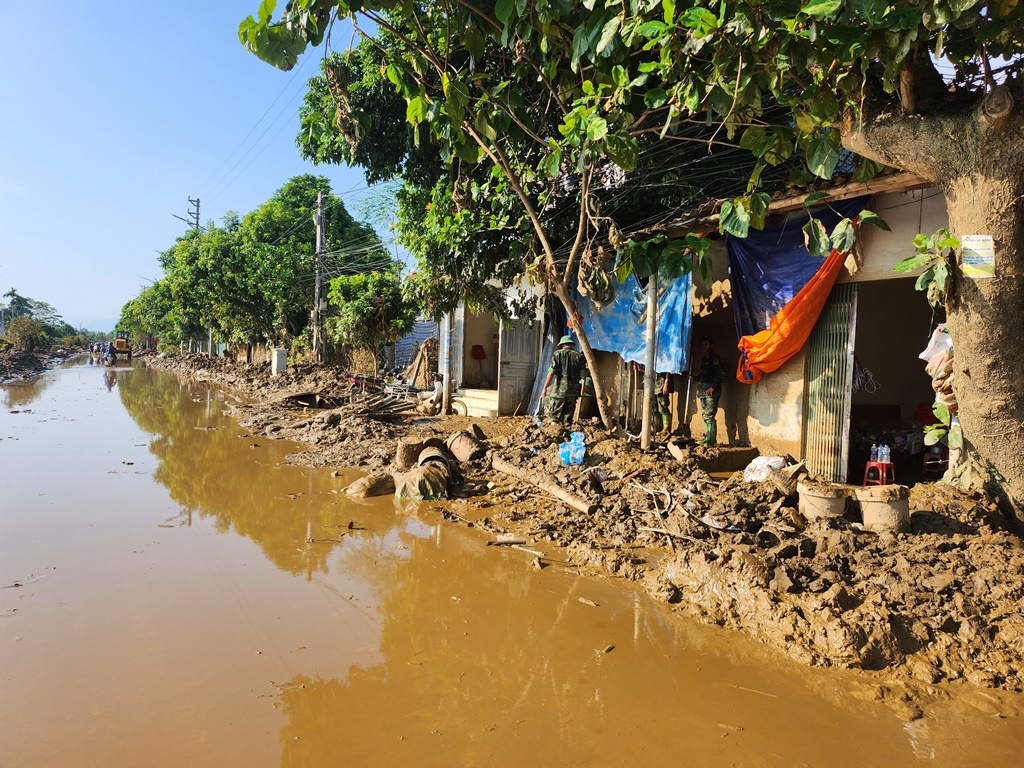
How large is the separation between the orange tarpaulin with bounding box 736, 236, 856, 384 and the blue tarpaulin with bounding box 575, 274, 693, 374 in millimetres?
1053

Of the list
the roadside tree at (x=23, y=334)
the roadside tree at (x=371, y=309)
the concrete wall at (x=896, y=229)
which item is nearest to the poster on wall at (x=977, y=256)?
the concrete wall at (x=896, y=229)

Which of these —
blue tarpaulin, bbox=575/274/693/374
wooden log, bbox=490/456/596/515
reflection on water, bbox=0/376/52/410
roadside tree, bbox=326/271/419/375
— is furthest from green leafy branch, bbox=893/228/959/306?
reflection on water, bbox=0/376/52/410

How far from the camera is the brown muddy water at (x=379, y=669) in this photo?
281cm

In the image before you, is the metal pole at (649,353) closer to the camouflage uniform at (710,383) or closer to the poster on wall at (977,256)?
the camouflage uniform at (710,383)

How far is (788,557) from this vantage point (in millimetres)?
4594

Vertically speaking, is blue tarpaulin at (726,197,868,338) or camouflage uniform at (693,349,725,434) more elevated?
blue tarpaulin at (726,197,868,338)

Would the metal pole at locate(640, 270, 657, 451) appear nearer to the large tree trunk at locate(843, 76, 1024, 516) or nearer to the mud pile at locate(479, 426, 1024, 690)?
the mud pile at locate(479, 426, 1024, 690)

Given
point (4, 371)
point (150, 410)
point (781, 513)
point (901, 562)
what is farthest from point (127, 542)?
point (4, 371)

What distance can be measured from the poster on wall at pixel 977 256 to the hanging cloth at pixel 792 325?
90.5 inches

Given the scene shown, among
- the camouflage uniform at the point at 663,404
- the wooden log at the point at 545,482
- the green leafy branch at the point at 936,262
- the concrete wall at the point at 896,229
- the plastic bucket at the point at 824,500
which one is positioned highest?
the concrete wall at the point at 896,229

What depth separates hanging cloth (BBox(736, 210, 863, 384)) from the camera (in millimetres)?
7086

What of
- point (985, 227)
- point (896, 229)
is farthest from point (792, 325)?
point (985, 227)

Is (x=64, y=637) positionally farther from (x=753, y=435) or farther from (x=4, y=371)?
(x=4, y=371)

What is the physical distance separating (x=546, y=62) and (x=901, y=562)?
5.60 m
